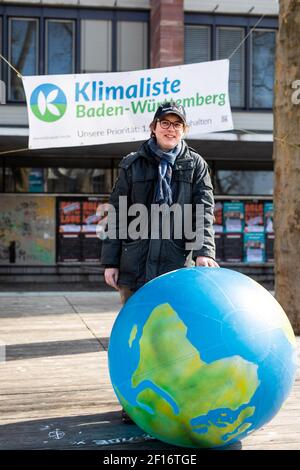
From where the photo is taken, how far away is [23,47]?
17.5 meters

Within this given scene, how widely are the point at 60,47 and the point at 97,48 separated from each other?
1069mm

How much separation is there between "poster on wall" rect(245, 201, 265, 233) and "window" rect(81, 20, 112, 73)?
618 centimetres

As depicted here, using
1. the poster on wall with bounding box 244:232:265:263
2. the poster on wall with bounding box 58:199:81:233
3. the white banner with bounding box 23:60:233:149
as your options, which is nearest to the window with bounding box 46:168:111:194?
the poster on wall with bounding box 58:199:81:233

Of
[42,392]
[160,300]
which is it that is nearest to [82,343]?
[42,392]

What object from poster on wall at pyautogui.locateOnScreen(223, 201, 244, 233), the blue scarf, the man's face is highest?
the man's face

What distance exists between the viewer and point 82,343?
7867mm

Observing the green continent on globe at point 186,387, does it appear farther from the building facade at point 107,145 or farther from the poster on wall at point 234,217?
the poster on wall at point 234,217

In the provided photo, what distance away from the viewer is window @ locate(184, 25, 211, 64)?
18031 mm

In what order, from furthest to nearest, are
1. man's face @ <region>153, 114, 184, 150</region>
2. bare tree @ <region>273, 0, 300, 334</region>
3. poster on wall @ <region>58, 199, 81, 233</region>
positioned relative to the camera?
poster on wall @ <region>58, 199, 81, 233</region>
bare tree @ <region>273, 0, 300, 334</region>
man's face @ <region>153, 114, 184, 150</region>

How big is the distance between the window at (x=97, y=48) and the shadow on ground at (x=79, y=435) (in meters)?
14.5

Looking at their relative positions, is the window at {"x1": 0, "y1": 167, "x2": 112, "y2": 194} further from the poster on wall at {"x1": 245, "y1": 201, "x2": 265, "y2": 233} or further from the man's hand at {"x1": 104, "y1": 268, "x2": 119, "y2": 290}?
the man's hand at {"x1": 104, "y1": 268, "x2": 119, "y2": 290}

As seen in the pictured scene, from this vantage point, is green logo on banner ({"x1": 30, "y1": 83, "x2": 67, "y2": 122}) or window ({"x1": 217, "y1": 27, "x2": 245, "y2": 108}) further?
window ({"x1": 217, "y1": 27, "x2": 245, "y2": 108})

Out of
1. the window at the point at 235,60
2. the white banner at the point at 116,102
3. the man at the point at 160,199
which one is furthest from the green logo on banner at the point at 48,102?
the window at the point at 235,60

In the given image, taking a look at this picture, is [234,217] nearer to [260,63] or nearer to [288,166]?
[260,63]
